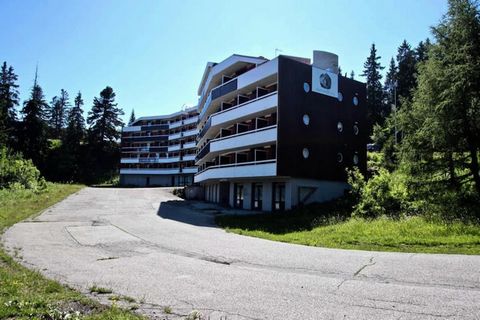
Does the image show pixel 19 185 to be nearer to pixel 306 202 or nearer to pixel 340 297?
pixel 306 202

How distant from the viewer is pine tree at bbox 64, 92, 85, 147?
90062 mm

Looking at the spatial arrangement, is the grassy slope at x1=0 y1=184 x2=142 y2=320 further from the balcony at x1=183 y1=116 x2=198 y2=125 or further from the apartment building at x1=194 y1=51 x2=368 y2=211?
the balcony at x1=183 y1=116 x2=198 y2=125

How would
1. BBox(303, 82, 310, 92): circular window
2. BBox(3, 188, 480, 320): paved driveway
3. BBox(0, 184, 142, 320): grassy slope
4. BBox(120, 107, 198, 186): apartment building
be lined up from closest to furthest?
BBox(0, 184, 142, 320): grassy slope < BBox(3, 188, 480, 320): paved driveway < BBox(303, 82, 310, 92): circular window < BBox(120, 107, 198, 186): apartment building

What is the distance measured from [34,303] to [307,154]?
2700 cm

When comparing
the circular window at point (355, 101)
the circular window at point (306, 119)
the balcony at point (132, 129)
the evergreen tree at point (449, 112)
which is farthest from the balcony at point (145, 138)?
the evergreen tree at point (449, 112)

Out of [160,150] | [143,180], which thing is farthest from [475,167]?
[143,180]

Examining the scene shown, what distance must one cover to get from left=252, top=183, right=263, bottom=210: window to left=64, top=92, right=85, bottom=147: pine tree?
64225mm

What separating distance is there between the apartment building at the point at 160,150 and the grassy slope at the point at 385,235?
219 feet

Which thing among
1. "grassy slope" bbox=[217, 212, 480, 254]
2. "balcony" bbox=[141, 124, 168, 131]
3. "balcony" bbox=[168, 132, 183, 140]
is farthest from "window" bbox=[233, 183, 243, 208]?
"balcony" bbox=[141, 124, 168, 131]

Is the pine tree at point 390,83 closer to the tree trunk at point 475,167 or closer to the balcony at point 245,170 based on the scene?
the balcony at point 245,170

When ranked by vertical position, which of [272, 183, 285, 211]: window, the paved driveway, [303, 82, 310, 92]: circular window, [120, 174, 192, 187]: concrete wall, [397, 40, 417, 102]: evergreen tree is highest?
[397, 40, 417, 102]: evergreen tree

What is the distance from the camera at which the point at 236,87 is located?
3772 cm

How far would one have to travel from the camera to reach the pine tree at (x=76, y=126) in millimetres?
90062

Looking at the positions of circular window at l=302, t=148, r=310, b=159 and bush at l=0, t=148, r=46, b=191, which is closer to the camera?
circular window at l=302, t=148, r=310, b=159
